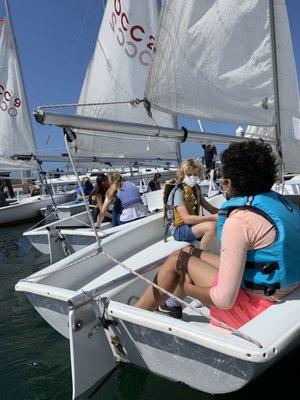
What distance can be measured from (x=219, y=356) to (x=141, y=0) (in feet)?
31.9

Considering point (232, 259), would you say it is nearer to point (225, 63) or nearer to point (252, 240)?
point (252, 240)

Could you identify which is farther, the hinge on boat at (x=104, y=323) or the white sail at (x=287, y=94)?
the white sail at (x=287, y=94)

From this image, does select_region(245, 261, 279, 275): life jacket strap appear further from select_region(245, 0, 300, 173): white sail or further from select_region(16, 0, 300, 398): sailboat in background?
select_region(245, 0, 300, 173): white sail

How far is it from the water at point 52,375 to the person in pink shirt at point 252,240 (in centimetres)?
81

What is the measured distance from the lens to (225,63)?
14.9ft

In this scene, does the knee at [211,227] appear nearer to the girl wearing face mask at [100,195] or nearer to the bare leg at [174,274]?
the bare leg at [174,274]

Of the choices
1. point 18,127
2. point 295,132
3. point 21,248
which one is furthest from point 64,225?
point 18,127

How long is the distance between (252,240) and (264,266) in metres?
0.18

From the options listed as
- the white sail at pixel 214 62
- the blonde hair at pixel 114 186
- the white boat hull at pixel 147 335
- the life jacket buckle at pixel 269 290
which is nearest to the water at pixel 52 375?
the white boat hull at pixel 147 335

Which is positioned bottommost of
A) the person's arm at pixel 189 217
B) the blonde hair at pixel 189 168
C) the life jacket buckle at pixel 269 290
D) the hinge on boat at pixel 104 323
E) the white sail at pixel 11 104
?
the hinge on boat at pixel 104 323

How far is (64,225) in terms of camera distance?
7012mm

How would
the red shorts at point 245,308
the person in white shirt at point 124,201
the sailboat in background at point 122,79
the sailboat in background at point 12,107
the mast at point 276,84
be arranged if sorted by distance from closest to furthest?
the red shorts at point 245,308 < the mast at point 276,84 < the person in white shirt at point 124,201 < the sailboat in background at point 122,79 < the sailboat in background at point 12,107

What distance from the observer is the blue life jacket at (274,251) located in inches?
83.0

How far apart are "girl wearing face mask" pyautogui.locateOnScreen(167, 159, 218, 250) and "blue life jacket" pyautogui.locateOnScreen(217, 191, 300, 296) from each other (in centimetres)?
168
